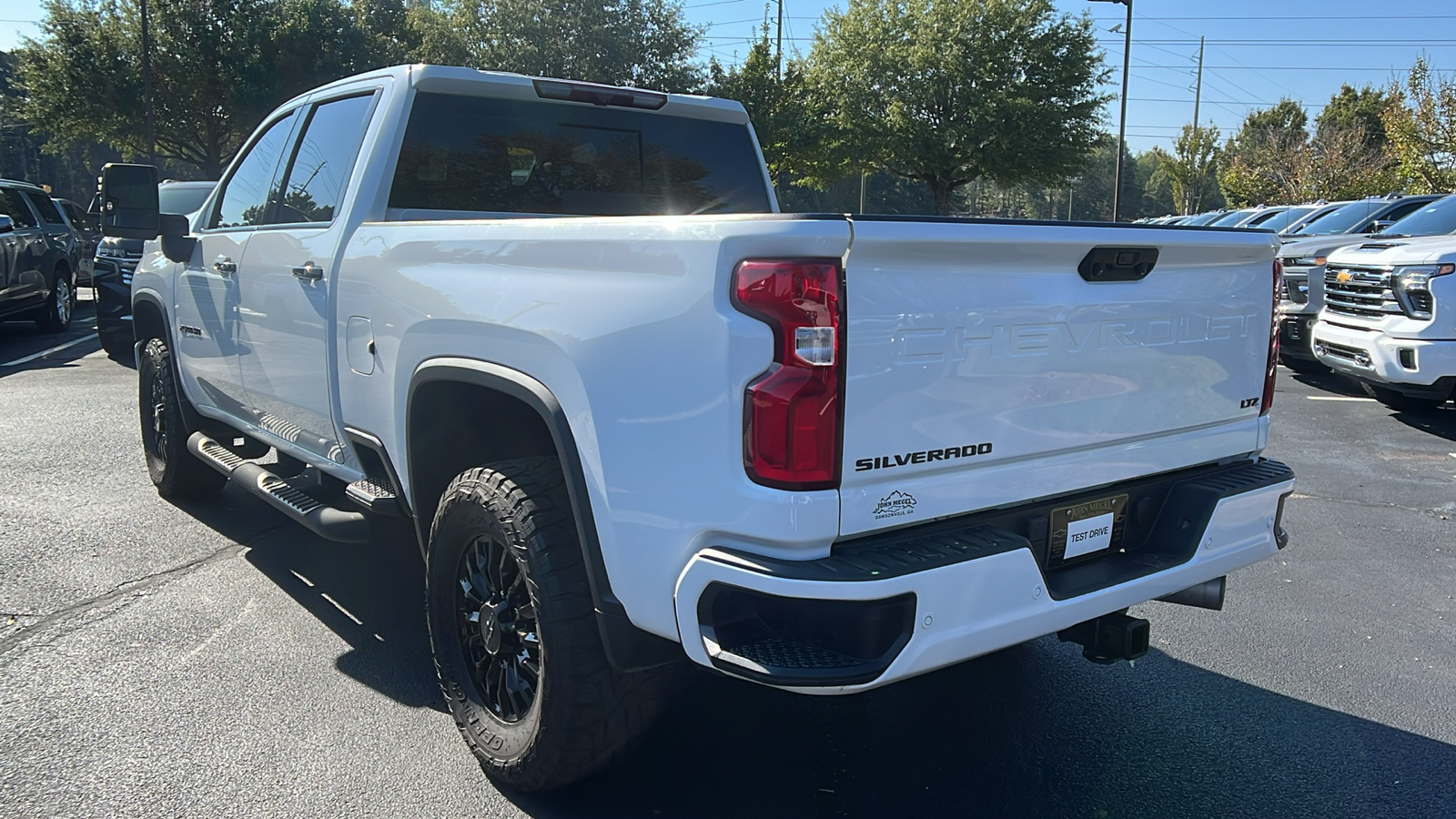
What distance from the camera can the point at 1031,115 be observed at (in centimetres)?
3195

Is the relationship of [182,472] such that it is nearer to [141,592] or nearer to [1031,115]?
[141,592]

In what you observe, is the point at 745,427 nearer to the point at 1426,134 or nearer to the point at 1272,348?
the point at 1272,348

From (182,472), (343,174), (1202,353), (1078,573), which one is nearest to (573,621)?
(1078,573)

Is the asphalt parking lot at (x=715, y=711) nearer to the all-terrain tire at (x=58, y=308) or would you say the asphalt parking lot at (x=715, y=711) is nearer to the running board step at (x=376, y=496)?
the running board step at (x=376, y=496)

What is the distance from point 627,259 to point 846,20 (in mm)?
36005

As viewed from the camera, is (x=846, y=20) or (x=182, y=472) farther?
(x=846, y=20)

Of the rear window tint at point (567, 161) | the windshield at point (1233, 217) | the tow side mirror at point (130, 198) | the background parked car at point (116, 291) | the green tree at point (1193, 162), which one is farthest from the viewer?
the green tree at point (1193, 162)

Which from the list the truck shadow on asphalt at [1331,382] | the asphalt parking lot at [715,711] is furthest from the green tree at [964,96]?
the asphalt parking lot at [715,711]

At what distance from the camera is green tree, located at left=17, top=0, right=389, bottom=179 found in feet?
104

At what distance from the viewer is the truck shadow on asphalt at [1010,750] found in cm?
296

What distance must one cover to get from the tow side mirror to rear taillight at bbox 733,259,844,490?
3.60 m

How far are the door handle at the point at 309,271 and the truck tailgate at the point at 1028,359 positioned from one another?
2392mm

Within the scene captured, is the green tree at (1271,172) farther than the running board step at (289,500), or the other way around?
the green tree at (1271,172)

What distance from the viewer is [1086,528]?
2783 millimetres
